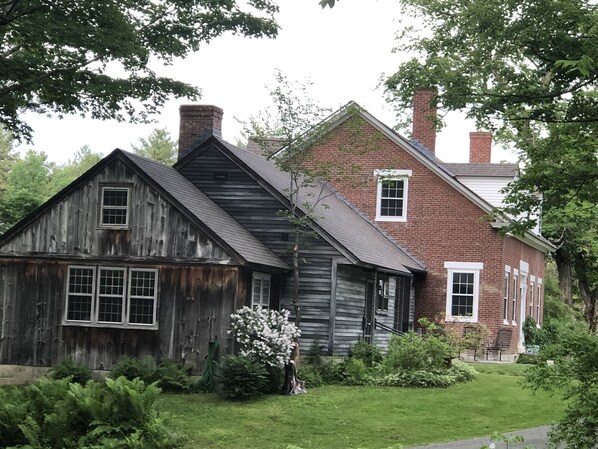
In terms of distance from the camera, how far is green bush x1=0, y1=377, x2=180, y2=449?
14117 mm

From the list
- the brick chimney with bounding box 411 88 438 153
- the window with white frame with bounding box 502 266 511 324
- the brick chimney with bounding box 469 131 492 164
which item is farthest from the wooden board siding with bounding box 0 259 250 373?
the brick chimney with bounding box 469 131 492 164

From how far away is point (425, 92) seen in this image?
34.9m

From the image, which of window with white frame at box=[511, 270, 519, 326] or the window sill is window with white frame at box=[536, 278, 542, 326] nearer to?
window with white frame at box=[511, 270, 519, 326]

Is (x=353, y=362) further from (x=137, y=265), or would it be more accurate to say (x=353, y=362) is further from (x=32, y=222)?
(x=32, y=222)

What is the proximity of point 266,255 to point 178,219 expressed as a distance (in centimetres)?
287

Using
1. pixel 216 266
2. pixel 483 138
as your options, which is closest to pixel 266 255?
pixel 216 266

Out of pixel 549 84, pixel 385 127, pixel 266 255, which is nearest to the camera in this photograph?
pixel 549 84

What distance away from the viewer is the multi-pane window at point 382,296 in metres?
29.9

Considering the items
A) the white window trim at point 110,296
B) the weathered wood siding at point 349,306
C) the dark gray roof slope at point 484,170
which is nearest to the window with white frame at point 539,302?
the dark gray roof slope at point 484,170

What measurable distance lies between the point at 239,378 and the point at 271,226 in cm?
647

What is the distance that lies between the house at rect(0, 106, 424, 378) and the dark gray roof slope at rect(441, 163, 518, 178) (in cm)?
1178

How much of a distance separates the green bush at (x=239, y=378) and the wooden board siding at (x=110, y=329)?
75.3 inches

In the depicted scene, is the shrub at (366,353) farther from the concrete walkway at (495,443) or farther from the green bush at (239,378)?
the concrete walkway at (495,443)

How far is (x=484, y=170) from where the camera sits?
36562 mm
